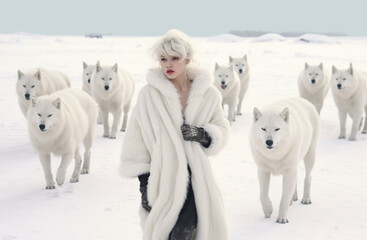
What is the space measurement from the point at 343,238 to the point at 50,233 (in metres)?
2.74

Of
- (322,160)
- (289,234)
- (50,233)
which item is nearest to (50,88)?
(50,233)

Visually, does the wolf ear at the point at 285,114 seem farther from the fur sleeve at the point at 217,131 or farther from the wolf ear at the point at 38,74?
the wolf ear at the point at 38,74

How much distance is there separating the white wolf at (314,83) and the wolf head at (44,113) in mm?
5718

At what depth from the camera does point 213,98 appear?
256 cm

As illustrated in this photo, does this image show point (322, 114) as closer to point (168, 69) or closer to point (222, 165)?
point (222, 165)

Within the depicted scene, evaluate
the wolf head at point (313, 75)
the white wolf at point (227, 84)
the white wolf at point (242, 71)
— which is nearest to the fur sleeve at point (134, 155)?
the white wolf at point (227, 84)

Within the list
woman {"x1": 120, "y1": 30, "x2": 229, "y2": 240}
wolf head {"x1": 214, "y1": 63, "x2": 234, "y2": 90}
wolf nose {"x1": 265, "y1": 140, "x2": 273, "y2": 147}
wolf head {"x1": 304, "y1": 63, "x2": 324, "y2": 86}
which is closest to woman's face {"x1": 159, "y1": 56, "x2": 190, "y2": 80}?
woman {"x1": 120, "y1": 30, "x2": 229, "y2": 240}

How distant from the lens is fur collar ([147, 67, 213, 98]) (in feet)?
8.09

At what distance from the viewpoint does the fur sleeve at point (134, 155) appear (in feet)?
8.07

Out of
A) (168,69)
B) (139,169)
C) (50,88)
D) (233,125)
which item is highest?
(168,69)

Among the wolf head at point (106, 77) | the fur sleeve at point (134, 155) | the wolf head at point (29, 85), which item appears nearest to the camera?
the fur sleeve at point (134, 155)

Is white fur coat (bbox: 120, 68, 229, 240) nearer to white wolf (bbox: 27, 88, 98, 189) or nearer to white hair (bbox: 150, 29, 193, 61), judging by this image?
Result: white hair (bbox: 150, 29, 193, 61)

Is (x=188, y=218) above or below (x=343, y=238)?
above

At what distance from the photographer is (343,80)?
26.6 feet
